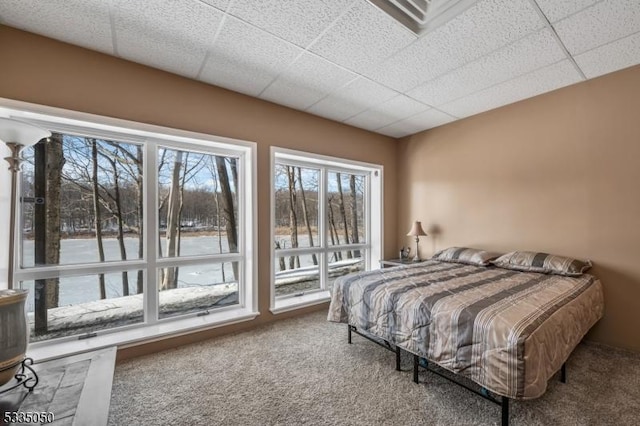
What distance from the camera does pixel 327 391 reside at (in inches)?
77.5

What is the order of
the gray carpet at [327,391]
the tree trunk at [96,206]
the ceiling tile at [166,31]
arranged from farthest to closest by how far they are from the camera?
the tree trunk at [96,206]
the ceiling tile at [166,31]
the gray carpet at [327,391]

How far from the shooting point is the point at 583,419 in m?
1.66

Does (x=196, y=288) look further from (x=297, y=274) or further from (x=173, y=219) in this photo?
(x=297, y=274)

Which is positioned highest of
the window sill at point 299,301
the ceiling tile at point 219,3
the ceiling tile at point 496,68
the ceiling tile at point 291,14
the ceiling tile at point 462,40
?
the ceiling tile at point 219,3

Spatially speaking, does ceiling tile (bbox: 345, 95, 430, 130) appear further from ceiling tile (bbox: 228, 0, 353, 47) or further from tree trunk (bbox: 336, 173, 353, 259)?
ceiling tile (bbox: 228, 0, 353, 47)

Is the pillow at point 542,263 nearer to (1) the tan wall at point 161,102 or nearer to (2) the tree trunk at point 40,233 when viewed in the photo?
(1) the tan wall at point 161,102

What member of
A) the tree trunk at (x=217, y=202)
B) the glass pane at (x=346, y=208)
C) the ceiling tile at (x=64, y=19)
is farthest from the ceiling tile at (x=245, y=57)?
the glass pane at (x=346, y=208)

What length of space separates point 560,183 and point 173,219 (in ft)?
13.6

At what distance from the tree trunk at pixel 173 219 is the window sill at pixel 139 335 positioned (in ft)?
1.32

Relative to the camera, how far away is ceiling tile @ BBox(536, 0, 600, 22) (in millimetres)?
1779

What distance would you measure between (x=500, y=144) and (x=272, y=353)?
3.58 metres

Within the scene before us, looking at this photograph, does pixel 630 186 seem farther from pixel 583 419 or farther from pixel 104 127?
pixel 104 127

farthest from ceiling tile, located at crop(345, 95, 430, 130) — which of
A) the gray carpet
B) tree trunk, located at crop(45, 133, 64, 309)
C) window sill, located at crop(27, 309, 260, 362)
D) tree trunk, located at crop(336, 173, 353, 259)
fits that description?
tree trunk, located at crop(45, 133, 64, 309)

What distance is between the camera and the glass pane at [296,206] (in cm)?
363
